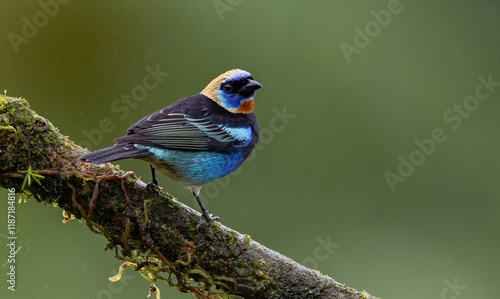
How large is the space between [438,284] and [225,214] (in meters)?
2.41

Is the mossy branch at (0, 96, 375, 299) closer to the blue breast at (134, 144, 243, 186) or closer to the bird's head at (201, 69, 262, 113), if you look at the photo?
the blue breast at (134, 144, 243, 186)

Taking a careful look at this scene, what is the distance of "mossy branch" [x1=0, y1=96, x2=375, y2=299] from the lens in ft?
8.90

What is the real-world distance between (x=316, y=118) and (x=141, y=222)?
406 cm

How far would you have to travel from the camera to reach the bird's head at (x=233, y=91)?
161 inches

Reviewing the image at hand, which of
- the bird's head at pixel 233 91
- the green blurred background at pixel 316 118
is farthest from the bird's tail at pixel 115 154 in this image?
the green blurred background at pixel 316 118

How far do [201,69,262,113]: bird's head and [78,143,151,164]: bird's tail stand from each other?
38.2 inches

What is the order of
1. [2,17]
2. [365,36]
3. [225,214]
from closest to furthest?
[2,17]
[225,214]
[365,36]

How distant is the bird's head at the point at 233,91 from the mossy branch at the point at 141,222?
1398mm

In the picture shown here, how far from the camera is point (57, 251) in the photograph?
5684 mm

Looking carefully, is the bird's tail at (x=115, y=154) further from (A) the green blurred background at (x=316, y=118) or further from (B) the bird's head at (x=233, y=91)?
(A) the green blurred background at (x=316, y=118)

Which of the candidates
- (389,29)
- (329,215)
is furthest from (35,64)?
(389,29)

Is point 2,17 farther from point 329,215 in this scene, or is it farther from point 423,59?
point 423,59

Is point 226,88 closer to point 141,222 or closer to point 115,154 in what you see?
point 115,154

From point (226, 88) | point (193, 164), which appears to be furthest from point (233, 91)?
point (193, 164)
